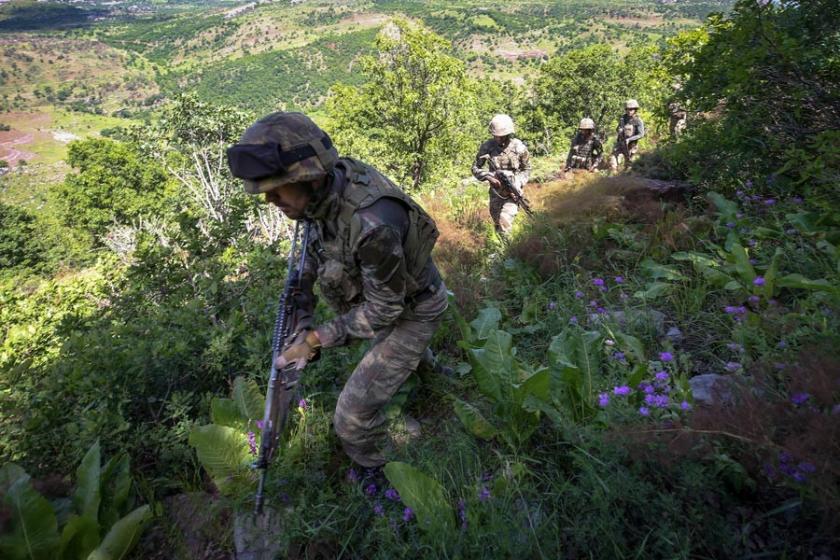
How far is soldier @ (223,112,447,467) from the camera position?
1.96 meters

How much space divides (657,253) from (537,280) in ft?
3.65

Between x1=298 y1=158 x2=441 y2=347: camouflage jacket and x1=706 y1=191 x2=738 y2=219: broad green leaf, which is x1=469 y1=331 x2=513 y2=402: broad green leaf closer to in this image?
x1=298 y1=158 x2=441 y2=347: camouflage jacket

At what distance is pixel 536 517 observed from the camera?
5.79ft

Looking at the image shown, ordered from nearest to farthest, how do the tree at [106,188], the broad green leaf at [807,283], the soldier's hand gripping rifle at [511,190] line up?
the broad green leaf at [807,283]
the soldier's hand gripping rifle at [511,190]
the tree at [106,188]

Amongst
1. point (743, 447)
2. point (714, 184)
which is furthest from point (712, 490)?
point (714, 184)

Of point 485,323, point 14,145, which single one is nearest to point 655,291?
point 485,323

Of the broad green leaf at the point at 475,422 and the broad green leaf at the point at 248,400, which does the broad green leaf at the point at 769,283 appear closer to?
the broad green leaf at the point at 475,422

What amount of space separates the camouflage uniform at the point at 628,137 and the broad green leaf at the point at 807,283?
7.98 meters

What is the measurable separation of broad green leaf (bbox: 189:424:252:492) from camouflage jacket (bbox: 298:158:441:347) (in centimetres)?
86

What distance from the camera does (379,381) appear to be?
2436mm

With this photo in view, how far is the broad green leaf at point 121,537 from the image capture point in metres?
2.13

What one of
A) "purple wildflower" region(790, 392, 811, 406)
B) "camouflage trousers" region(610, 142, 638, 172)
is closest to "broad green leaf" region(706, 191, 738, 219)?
"purple wildflower" region(790, 392, 811, 406)

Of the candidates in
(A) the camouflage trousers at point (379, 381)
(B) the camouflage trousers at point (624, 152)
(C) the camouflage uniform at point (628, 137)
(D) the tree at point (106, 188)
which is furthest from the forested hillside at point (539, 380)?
(D) the tree at point (106, 188)

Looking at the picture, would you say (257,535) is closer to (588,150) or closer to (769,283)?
(769,283)
